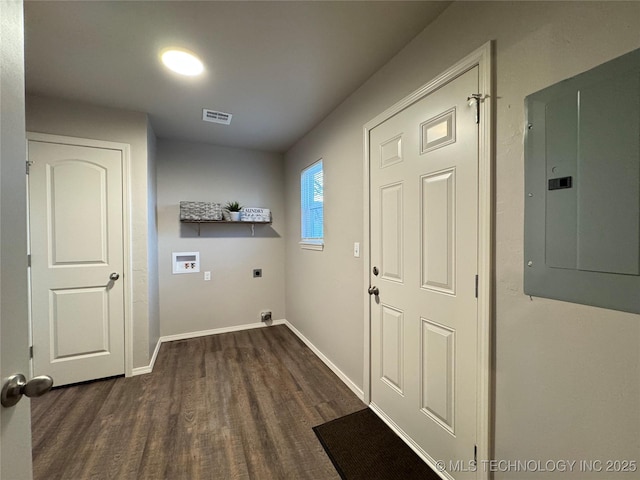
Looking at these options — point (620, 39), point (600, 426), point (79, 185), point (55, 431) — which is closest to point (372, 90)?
point (620, 39)

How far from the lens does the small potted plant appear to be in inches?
131

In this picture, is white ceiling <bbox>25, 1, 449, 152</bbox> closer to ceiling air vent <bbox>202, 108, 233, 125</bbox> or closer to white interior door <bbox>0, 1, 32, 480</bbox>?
ceiling air vent <bbox>202, 108, 233, 125</bbox>

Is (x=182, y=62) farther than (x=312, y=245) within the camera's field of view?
No

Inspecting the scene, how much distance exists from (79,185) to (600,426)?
11.5 feet

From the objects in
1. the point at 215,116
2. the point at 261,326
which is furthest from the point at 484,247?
the point at 261,326

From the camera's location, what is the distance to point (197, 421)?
1.83 meters

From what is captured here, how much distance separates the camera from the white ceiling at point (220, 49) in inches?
53.1

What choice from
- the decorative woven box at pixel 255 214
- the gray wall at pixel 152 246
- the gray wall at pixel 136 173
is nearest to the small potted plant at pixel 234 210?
the decorative woven box at pixel 255 214

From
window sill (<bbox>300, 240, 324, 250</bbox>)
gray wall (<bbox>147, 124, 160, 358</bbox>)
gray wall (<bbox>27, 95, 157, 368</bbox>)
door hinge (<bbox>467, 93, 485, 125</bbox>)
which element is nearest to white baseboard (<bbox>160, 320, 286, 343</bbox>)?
gray wall (<bbox>147, 124, 160, 358</bbox>)

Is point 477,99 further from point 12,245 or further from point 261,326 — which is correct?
point 261,326

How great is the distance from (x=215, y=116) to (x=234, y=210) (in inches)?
46.2

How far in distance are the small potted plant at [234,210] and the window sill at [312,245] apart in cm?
91

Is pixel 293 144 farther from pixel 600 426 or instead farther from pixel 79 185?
pixel 600 426

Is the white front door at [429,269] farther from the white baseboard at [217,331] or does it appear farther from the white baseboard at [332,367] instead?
the white baseboard at [217,331]
